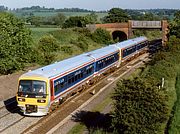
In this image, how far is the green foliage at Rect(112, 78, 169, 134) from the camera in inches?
617

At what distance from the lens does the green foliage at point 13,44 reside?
3384 cm

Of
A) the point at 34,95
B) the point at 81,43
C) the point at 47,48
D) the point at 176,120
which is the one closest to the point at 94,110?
the point at 34,95

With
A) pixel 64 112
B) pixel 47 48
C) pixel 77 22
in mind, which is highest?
pixel 77 22

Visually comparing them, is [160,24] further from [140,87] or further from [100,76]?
[140,87]

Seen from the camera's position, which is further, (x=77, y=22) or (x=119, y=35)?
(x=77, y=22)

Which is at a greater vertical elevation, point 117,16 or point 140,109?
point 117,16

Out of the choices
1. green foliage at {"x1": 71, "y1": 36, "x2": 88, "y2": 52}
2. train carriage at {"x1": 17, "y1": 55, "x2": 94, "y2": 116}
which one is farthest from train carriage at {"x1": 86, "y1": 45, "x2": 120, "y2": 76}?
green foliage at {"x1": 71, "y1": 36, "x2": 88, "y2": 52}

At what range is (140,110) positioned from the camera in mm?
15758

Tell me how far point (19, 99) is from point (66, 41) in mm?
41286

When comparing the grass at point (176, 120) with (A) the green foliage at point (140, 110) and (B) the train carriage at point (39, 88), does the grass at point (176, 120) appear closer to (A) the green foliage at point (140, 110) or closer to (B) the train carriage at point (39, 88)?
(A) the green foliage at point (140, 110)

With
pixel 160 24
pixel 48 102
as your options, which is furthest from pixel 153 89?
pixel 160 24

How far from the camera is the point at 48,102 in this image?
67.2 feet

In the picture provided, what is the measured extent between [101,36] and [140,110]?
170ft

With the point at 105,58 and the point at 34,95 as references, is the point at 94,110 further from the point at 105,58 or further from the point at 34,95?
the point at 105,58
